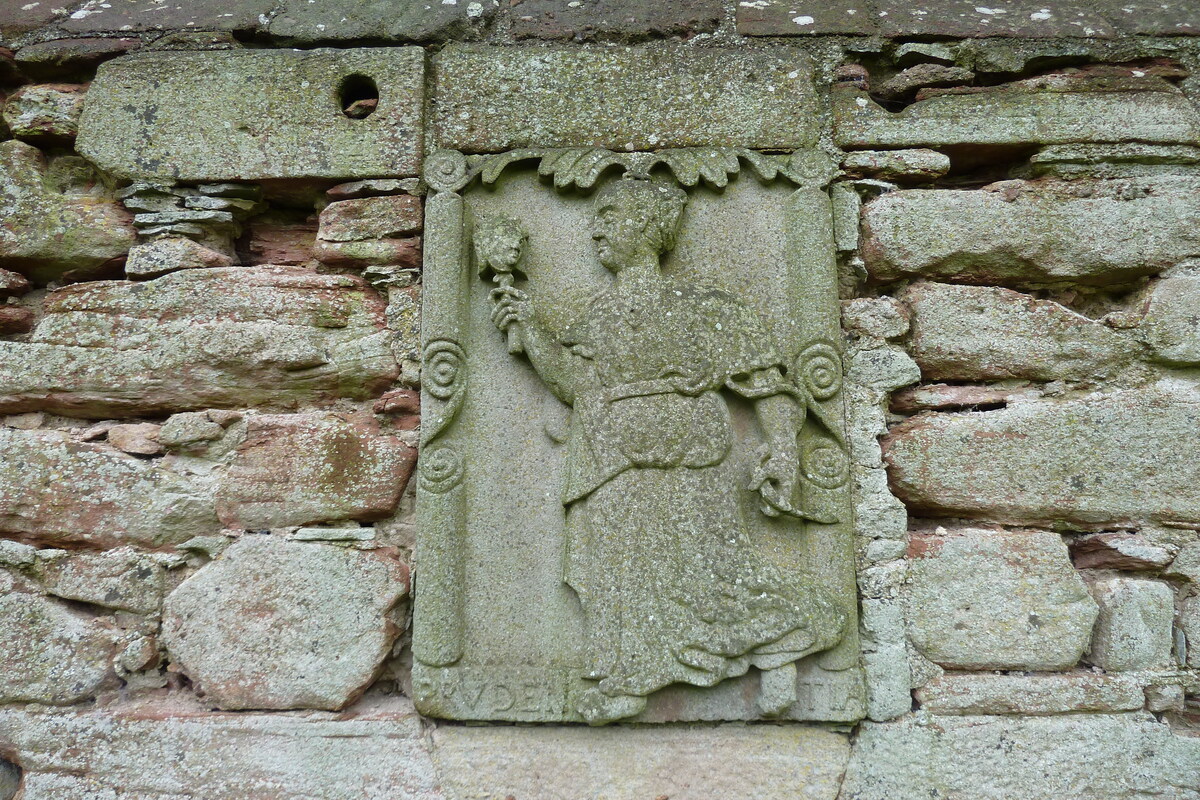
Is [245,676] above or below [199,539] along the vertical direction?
below

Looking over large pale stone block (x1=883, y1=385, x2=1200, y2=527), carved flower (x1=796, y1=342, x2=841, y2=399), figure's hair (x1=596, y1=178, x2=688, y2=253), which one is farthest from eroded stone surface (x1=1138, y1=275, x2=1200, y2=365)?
figure's hair (x1=596, y1=178, x2=688, y2=253)

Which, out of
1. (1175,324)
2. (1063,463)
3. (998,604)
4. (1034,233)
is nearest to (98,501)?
(998,604)

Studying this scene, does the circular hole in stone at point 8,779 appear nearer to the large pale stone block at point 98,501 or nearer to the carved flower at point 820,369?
the large pale stone block at point 98,501

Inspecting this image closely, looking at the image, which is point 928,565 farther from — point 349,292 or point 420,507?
point 349,292

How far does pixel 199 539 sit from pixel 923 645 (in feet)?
7.16

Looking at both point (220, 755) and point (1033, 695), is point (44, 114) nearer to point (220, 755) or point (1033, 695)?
point (220, 755)

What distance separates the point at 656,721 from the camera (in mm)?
2354

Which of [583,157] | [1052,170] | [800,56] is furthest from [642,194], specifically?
[1052,170]

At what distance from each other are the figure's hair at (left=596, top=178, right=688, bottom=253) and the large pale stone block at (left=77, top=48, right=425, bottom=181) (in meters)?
0.70

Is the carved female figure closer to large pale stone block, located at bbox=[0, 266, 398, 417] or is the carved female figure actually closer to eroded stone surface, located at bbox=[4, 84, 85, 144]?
large pale stone block, located at bbox=[0, 266, 398, 417]

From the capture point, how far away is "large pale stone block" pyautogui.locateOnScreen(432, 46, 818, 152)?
9.04 ft

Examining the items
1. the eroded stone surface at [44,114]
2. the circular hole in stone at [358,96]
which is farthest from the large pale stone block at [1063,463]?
the eroded stone surface at [44,114]

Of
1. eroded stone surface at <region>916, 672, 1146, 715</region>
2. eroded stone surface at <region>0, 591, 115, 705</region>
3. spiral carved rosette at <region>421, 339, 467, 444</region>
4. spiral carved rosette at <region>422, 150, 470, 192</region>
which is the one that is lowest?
eroded stone surface at <region>916, 672, 1146, 715</region>

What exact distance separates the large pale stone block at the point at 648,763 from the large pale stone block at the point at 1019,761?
13cm
